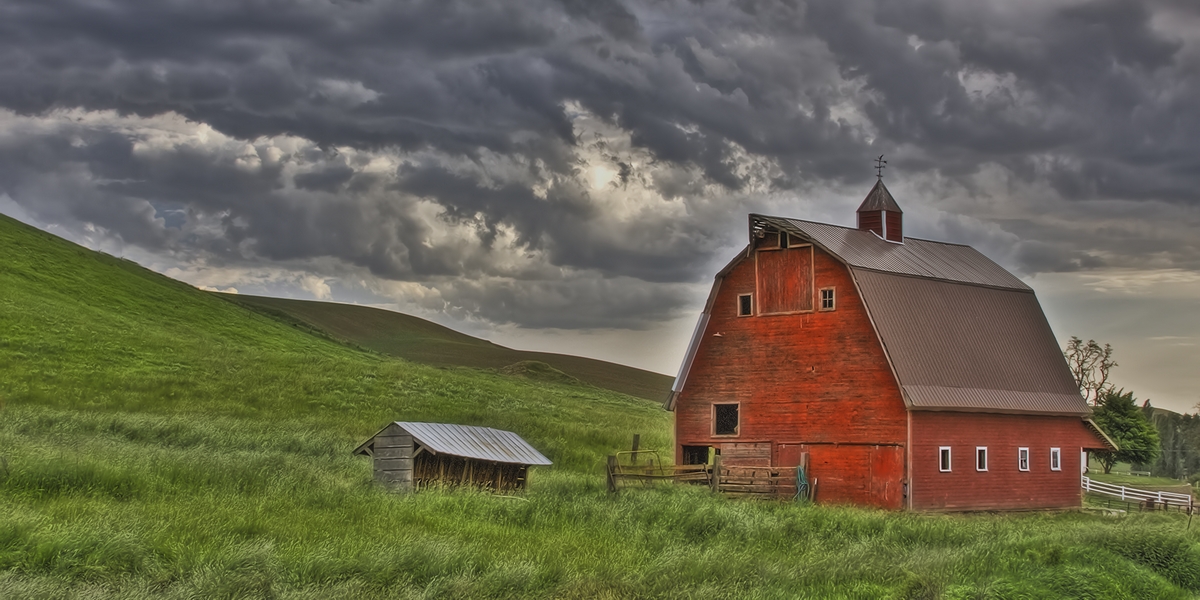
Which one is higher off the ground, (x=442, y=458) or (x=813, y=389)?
(x=813, y=389)

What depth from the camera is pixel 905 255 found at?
35.2m

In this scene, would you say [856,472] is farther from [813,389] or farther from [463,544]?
[463,544]

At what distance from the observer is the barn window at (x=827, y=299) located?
3139 cm

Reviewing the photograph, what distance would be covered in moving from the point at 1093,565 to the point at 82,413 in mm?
29944

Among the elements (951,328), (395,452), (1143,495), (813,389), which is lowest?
(1143,495)

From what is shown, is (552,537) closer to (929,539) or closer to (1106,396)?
(929,539)

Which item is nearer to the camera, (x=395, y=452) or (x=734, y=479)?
(x=395, y=452)

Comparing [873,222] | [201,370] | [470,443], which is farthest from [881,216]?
[201,370]

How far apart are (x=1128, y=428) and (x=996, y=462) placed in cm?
2407

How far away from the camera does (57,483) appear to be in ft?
62.0

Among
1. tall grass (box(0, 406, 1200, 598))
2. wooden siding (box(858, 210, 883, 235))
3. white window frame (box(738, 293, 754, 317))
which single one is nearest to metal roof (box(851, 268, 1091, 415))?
white window frame (box(738, 293, 754, 317))

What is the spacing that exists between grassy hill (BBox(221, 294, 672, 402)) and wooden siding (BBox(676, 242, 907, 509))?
61311 mm

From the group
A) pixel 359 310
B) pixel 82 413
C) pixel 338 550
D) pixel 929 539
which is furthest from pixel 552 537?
pixel 359 310

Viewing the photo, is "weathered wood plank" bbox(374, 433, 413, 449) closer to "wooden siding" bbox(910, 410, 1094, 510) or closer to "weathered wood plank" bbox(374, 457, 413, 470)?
"weathered wood plank" bbox(374, 457, 413, 470)
